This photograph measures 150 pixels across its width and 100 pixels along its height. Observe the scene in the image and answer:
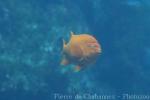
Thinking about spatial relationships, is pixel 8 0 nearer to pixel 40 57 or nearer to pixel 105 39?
pixel 40 57

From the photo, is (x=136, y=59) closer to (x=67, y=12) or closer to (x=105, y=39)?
(x=105, y=39)

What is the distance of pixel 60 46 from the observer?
666cm

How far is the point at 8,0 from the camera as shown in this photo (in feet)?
22.2

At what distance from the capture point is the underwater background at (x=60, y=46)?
664 cm

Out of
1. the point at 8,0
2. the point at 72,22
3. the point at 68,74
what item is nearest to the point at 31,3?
the point at 8,0

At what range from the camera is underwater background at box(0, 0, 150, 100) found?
21.8ft

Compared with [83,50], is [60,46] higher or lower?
higher

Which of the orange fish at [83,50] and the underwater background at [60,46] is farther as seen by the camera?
the underwater background at [60,46]

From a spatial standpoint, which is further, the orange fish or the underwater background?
the underwater background

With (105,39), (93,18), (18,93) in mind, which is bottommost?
(18,93)

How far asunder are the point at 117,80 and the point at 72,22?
1398 mm

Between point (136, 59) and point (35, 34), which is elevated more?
point (35, 34)

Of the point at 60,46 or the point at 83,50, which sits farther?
the point at 60,46

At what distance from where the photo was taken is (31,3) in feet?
22.3
